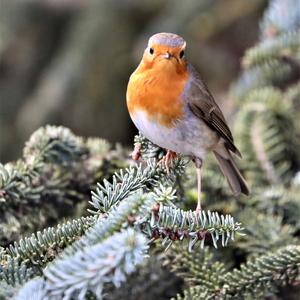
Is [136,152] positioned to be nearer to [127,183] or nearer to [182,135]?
[182,135]

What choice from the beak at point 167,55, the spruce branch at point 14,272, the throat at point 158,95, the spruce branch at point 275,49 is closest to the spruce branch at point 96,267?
the spruce branch at point 14,272

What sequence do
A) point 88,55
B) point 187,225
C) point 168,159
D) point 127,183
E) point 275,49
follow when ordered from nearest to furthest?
point 187,225 → point 127,183 → point 168,159 → point 275,49 → point 88,55

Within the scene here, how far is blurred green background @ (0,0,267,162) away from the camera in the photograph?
11.5ft

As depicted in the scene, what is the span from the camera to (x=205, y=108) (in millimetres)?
2424

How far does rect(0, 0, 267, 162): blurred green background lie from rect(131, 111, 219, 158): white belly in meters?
0.90

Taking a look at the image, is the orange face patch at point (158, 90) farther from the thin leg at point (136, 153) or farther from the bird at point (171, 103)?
the thin leg at point (136, 153)

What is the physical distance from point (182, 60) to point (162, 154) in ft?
1.14

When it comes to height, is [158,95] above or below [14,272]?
above

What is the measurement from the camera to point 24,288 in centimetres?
127

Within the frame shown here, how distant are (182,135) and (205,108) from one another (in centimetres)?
21

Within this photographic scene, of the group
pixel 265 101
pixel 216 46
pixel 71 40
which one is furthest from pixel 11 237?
pixel 216 46

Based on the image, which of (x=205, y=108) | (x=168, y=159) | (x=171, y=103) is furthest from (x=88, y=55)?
(x=168, y=159)

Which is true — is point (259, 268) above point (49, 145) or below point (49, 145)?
below

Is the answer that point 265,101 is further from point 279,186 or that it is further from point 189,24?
point 189,24
